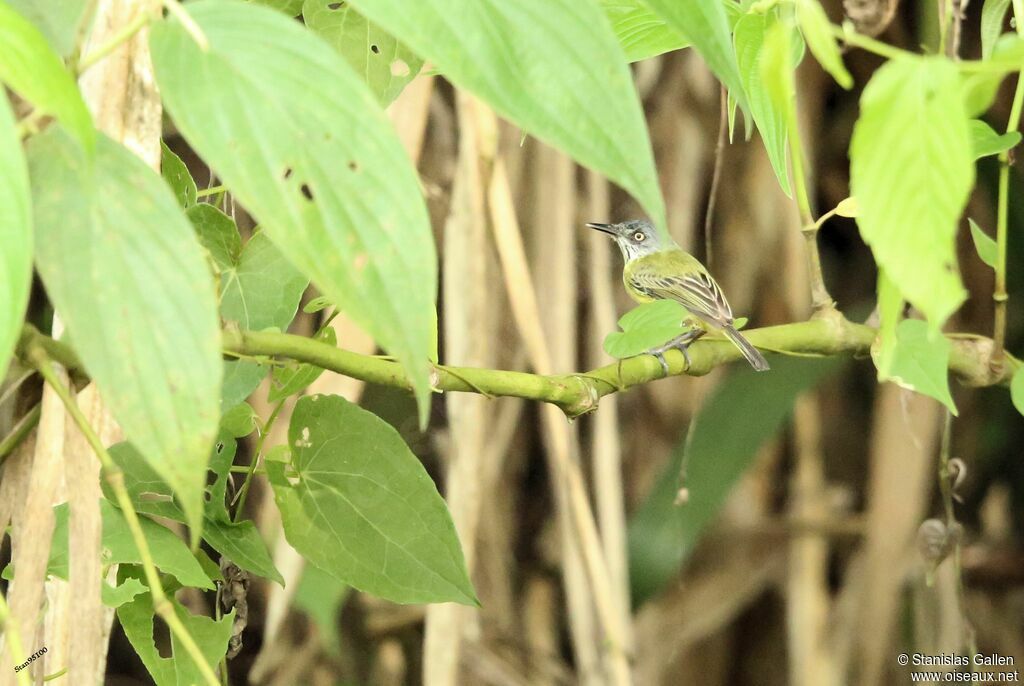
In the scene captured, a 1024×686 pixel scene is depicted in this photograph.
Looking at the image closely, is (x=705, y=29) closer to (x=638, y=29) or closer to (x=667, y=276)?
(x=638, y=29)

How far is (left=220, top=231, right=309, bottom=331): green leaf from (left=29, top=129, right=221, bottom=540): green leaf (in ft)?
1.45

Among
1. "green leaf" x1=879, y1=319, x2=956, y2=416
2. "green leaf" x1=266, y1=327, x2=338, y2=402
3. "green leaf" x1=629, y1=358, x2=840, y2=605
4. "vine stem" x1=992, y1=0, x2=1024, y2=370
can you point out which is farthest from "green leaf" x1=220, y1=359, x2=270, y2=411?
"green leaf" x1=629, y1=358, x2=840, y2=605

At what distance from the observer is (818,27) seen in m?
0.50

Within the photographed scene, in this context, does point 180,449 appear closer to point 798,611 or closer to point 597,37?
point 597,37

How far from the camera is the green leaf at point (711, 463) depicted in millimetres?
2305

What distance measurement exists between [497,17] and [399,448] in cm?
43

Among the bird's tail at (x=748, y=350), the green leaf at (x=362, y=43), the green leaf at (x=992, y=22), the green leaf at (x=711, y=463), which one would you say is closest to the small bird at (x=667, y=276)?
the green leaf at (x=711, y=463)

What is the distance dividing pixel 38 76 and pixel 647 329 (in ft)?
2.07

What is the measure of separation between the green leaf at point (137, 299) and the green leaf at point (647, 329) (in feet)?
1.77

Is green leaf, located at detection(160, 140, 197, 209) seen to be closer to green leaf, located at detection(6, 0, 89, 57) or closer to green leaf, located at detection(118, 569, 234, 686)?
green leaf, located at detection(118, 569, 234, 686)

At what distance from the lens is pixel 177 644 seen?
86cm

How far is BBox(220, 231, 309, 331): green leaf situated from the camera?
92 cm

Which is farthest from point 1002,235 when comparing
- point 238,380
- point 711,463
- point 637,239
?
point 637,239

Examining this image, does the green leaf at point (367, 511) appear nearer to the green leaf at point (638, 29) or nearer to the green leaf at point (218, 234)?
the green leaf at point (218, 234)
